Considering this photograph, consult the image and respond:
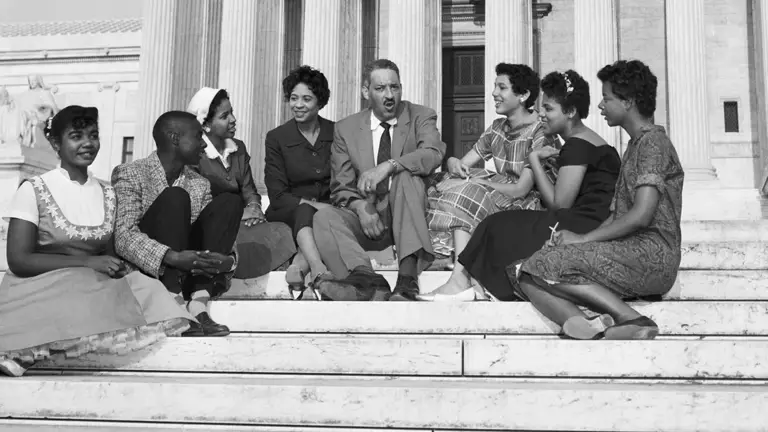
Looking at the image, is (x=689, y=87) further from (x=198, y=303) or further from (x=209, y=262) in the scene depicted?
(x=209, y=262)

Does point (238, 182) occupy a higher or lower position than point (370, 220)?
higher

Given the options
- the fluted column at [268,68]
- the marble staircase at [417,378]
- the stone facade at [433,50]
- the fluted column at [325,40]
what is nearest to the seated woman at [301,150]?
the marble staircase at [417,378]

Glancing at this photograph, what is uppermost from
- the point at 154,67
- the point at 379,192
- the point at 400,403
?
the point at 154,67

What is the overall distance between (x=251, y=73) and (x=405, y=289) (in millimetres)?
19371

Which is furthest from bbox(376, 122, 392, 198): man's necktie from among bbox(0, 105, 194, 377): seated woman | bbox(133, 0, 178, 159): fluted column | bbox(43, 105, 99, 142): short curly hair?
bbox(133, 0, 178, 159): fluted column

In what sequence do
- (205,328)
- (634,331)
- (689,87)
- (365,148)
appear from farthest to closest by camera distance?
1. (689,87)
2. (365,148)
3. (205,328)
4. (634,331)

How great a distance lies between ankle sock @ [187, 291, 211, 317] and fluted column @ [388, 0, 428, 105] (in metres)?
17.1

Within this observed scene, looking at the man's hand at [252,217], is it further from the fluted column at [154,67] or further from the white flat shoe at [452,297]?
the fluted column at [154,67]

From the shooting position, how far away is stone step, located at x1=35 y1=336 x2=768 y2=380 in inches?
206

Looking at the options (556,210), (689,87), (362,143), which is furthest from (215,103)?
(689,87)

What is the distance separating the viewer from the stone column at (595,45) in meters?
22.8

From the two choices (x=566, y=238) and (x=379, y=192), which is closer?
(x=566, y=238)

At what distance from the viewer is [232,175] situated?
9227mm

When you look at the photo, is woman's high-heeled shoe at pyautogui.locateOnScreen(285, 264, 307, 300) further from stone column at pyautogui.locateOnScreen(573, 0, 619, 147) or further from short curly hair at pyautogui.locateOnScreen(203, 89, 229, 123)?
stone column at pyautogui.locateOnScreen(573, 0, 619, 147)
